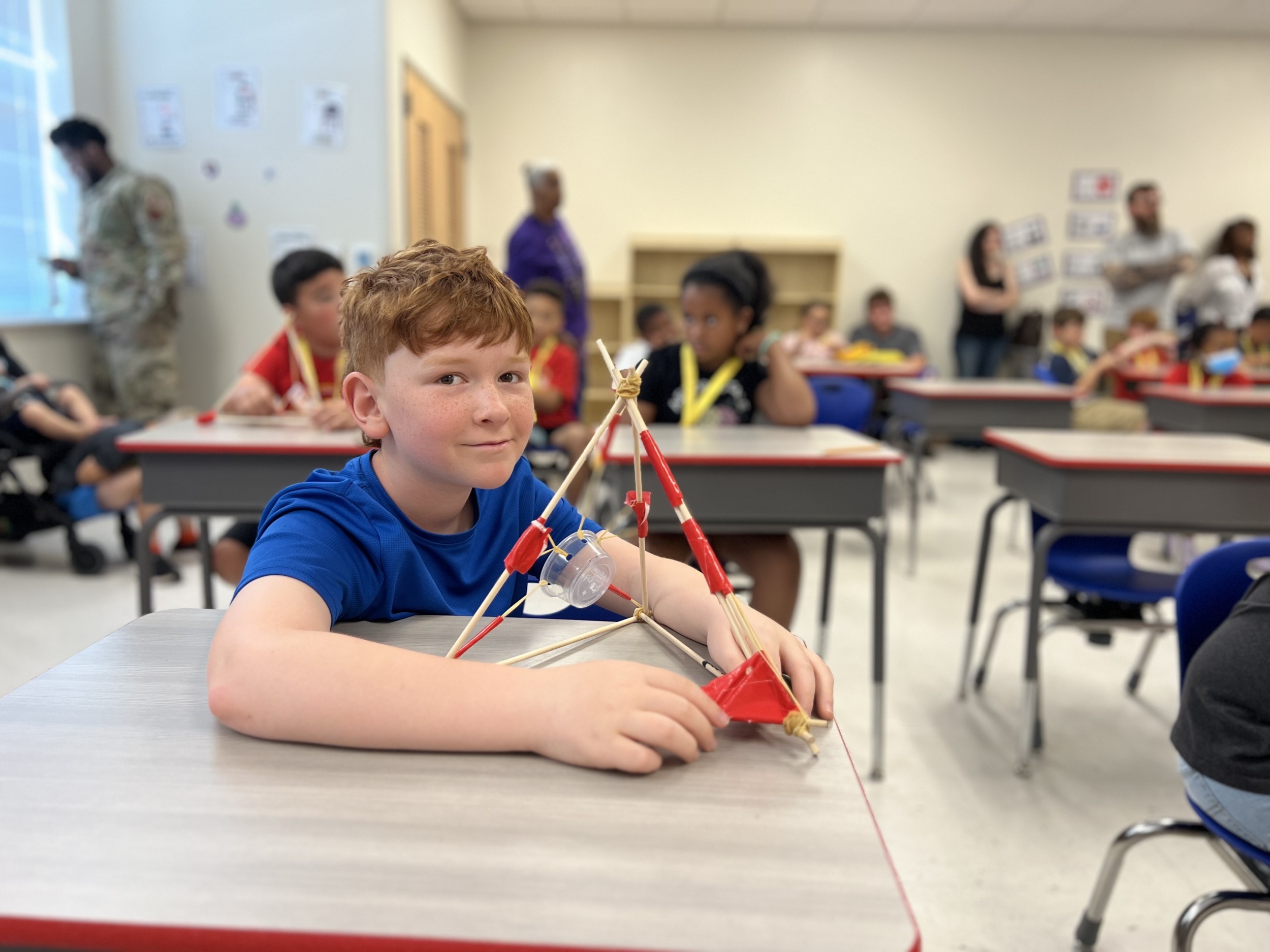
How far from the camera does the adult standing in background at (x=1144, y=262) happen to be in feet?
20.7

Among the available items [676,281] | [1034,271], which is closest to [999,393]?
[676,281]

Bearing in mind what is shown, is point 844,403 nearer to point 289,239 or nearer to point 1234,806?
point 1234,806

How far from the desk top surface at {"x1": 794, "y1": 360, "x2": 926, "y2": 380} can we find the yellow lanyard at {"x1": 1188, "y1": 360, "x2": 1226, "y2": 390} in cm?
146

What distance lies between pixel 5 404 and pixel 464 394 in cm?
320

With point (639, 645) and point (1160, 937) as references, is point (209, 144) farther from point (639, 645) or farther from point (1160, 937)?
point (1160, 937)

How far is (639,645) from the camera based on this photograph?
823mm

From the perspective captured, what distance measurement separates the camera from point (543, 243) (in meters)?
4.46

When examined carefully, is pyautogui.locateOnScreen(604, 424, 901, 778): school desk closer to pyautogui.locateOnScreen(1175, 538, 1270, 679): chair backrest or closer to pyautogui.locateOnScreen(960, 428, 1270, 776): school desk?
pyautogui.locateOnScreen(960, 428, 1270, 776): school desk

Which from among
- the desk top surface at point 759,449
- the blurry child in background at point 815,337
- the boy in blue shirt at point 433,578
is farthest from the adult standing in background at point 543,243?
the boy in blue shirt at point 433,578

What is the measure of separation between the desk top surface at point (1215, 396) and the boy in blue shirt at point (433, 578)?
3525 millimetres

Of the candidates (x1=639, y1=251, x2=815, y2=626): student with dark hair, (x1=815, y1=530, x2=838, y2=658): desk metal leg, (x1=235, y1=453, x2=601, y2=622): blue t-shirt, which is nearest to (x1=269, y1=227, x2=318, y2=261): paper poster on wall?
(x1=639, y1=251, x2=815, y2=626): student with dark hair

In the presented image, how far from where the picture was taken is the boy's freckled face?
788mm

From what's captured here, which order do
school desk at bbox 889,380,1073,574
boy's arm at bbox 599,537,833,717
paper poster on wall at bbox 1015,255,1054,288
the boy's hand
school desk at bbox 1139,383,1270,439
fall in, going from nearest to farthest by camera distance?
the boy's hand
boy's arm at bbox 599,537,833,717
school desk at bbox 1139,383,1270,439
school desk at bbox 889,380,1073,574
paper poster on wall at bbox 1015,255,1054,288

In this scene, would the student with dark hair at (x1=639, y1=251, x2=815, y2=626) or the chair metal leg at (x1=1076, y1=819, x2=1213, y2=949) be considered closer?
the chair metal leg at (x1=1076, y1=819, x2=1213, y2=949)
